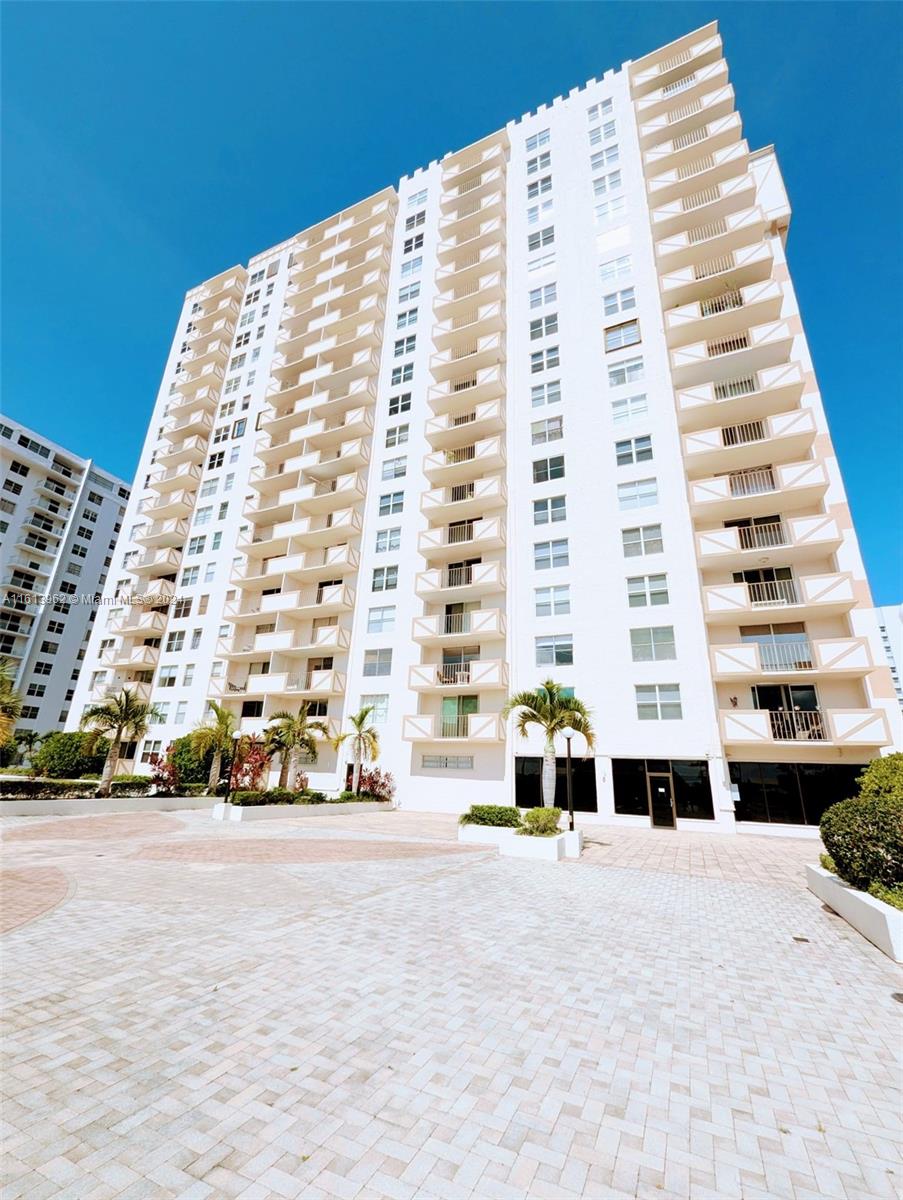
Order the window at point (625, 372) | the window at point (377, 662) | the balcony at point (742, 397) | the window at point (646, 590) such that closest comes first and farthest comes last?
the window at point (646, 590) < the balcony at point (742, 397) < the window at point (625, 372) < the window at point (377, 662)

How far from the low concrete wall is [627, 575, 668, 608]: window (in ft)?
77.0

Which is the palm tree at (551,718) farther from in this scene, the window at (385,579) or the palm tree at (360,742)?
the window at (385,579)

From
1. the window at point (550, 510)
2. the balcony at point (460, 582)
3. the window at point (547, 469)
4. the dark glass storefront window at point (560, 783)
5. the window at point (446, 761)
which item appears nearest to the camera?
the dark glass storefront window at point (560, 783)

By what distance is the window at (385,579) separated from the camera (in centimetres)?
3077

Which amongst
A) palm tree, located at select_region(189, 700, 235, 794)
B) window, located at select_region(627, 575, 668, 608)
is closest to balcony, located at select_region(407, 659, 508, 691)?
window, located at select_region(627, 575, 668, 608)

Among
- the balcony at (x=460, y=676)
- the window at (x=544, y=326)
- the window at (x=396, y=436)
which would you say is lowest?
the balcony at (x=460, y=676)

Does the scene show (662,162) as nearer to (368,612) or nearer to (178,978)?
(368,612)

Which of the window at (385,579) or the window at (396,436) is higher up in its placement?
the window at (396,436)

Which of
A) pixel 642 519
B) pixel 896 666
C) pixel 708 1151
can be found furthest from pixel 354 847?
pixel 896 666

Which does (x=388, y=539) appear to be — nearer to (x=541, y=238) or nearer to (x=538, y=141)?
(x=541, y=238)

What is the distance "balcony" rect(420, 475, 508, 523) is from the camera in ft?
94.0

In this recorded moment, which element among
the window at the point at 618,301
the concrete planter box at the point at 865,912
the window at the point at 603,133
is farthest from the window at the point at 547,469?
the window at the point at 603,133

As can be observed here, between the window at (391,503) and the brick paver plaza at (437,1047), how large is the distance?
25.3 metres

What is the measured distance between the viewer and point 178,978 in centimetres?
585
